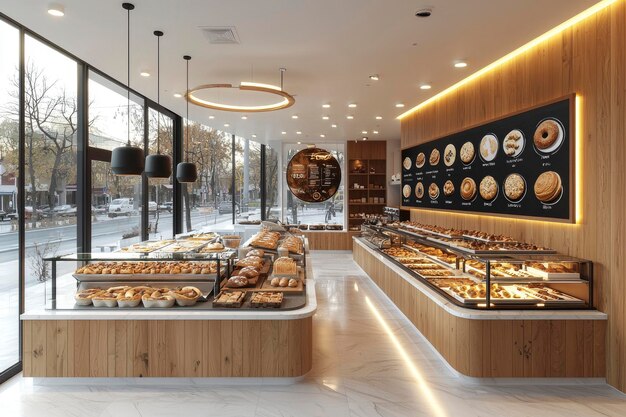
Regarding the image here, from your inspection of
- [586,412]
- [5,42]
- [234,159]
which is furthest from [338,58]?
[234,159]

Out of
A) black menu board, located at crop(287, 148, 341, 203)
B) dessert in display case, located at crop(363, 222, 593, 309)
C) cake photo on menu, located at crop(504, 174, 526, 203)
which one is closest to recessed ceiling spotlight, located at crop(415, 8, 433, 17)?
cake photo on menu, located at crop(504, 174, 526, 203)

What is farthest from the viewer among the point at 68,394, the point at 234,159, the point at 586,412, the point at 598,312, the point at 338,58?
the point at 234,159

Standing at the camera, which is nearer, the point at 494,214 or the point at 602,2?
the point at 602,2

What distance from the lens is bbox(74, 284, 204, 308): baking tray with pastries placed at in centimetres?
384

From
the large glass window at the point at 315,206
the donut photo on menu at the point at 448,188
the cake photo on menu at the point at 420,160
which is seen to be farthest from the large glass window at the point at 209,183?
the donut photo on menu at the point at 448,188

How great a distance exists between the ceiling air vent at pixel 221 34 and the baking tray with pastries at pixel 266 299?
2568 millimetres

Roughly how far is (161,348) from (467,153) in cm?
467

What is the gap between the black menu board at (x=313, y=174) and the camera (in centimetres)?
1186

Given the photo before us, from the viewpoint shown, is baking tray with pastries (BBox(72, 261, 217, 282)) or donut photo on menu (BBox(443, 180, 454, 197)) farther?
donut photo on menu (BBox(443, 180, 454, 197))

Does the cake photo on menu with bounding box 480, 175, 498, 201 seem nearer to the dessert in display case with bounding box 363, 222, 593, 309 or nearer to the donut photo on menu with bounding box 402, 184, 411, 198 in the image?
the dessert in display case with bounding box 363, 222, 593, 309

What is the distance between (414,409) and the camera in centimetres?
342

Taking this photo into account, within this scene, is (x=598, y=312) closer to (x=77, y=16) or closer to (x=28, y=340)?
(x=28, y=340)

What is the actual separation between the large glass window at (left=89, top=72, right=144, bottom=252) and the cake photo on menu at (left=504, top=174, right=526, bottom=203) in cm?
460

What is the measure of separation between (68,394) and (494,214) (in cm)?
491
